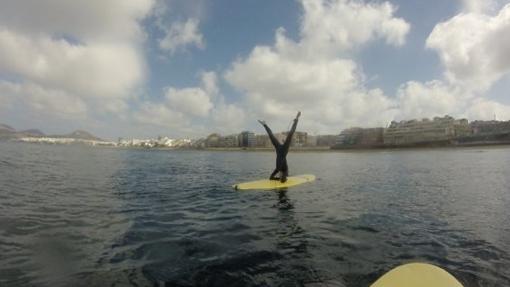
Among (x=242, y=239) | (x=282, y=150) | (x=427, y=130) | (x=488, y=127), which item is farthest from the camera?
(x=488, y=127)

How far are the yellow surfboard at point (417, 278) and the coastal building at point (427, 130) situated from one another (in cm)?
17197

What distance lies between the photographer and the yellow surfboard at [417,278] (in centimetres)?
720

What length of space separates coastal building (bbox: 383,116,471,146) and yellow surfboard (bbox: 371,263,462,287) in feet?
564

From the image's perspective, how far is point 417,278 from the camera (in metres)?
7.41

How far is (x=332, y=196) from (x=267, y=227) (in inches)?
369

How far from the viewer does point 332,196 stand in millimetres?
21047

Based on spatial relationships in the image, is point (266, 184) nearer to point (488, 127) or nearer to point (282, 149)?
point (282, 149)

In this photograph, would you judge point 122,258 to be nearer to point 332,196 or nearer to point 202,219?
point 202,219

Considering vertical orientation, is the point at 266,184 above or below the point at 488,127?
below

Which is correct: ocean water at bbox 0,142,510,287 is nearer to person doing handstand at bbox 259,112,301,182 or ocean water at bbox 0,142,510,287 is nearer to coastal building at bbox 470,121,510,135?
person doing handstand at bbox 259,112,301,182

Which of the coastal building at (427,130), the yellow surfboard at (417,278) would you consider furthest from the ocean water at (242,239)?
the coastal building at (427,130)

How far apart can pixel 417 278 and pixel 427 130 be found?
19491cm

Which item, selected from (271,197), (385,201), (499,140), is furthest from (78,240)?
(499,140)

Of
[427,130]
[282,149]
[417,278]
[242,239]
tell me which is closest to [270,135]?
[282,149]
